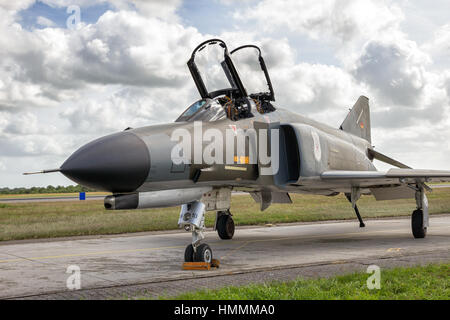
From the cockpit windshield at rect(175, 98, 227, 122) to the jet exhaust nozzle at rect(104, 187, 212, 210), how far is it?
4.37ft

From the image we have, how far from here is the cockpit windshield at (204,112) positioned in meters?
8.12

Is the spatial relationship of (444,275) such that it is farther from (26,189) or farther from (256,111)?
(26,189)

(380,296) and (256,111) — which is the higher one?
(256,111)

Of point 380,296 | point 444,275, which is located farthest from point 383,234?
point 380,296

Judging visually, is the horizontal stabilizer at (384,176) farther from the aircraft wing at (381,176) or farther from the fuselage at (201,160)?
the fuselage at (201,160)

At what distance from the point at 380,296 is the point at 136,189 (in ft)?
11.9

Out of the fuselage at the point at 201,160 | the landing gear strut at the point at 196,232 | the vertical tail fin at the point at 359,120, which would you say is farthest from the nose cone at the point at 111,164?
the vertical tail fin at the point at 359,120

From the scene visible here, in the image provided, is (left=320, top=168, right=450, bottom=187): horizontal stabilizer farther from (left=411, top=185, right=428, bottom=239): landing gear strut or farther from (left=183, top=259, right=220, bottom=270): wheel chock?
(left=183, top=259, right=220, bottom=270): wheel chock

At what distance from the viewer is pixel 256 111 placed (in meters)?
9.31

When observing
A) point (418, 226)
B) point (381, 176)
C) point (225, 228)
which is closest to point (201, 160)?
point (381, 176)

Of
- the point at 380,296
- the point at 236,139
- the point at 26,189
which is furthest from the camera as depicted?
the point at 26,189

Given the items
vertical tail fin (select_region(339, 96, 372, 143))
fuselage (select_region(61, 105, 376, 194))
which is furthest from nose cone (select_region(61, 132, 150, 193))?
vertical tail fin (select_region(339, 96, 372, 143))

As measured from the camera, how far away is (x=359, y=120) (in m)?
A: 16.0
